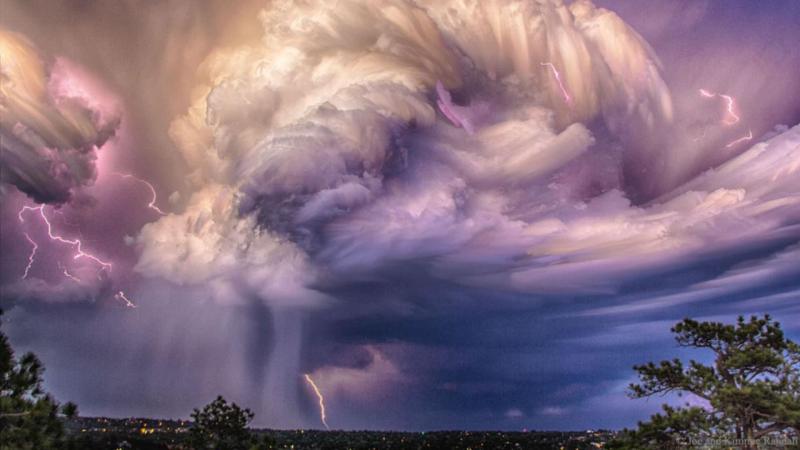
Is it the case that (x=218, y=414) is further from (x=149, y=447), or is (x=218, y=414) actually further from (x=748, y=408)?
(x=149, y=447)

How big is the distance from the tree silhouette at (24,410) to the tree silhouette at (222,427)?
15.4 metres

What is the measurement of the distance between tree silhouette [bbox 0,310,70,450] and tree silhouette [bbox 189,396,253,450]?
15410 mm

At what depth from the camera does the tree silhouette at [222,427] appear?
→ 35281 mm

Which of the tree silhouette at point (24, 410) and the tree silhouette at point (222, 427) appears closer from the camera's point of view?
the tree silhouette at point (24, 410)

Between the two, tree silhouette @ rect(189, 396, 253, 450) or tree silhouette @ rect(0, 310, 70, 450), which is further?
tree silhouette @ rect(189, 396, 253, 450)

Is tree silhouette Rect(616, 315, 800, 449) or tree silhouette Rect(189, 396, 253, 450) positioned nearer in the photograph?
tree silhouette Rect(616, 315, 800, 449)

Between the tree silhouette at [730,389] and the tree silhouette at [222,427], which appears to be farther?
the tree silhouette at [222,427]

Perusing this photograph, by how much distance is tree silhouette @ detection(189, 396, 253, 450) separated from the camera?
116 feet

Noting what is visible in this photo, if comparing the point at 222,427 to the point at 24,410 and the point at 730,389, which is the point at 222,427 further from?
the point at 730,389

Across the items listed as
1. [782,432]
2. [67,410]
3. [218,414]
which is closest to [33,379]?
[67,410]

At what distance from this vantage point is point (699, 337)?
2486 cm

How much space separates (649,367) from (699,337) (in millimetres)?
2540

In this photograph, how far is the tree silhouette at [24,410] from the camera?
1855 cm

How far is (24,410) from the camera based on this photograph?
1906 centimetres
